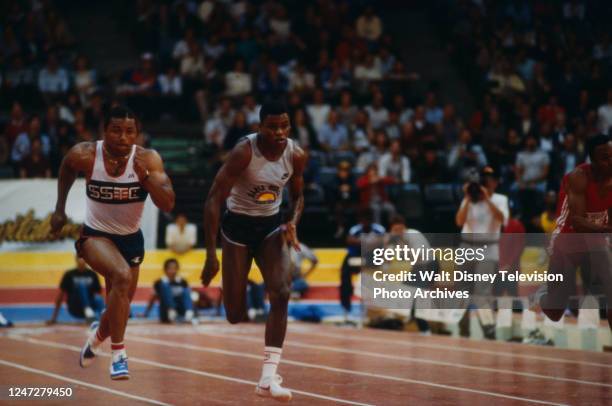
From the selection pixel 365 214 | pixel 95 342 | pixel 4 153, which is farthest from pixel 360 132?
pixel 95 342

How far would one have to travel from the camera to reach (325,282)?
20.1m

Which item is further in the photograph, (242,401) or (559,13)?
(559,13)

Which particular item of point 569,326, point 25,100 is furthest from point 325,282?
point 25,100

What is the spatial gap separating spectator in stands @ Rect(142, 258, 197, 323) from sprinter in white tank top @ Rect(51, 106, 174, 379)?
29.3ft

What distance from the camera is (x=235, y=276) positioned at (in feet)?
32.4

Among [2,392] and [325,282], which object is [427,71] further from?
[2,392]

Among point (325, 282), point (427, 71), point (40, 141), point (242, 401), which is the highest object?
point (427, 71)

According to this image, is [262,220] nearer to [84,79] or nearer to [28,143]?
[28,143]

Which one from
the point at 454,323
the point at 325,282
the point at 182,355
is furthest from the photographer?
the point at 325,282

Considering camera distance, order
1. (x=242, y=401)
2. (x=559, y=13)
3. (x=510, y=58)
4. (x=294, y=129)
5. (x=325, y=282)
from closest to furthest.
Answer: (x=242, y=401) < (x=325, y=282) < (x=294, y=129) < (x=510, y=58) < (x=559, y=13)

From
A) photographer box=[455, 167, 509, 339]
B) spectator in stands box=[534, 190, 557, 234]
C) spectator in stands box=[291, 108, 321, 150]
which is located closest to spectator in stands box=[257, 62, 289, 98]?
spectator in stands box=[291, 108, 321, 150]

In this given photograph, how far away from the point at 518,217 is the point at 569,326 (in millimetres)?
4750

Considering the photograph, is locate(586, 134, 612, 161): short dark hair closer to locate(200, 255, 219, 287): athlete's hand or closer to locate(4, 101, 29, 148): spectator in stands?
locate(200, 255, 219, 287): athlete's hand

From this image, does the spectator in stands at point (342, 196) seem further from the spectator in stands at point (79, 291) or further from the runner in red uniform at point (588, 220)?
the runner in red uniform at point (588, 220)
